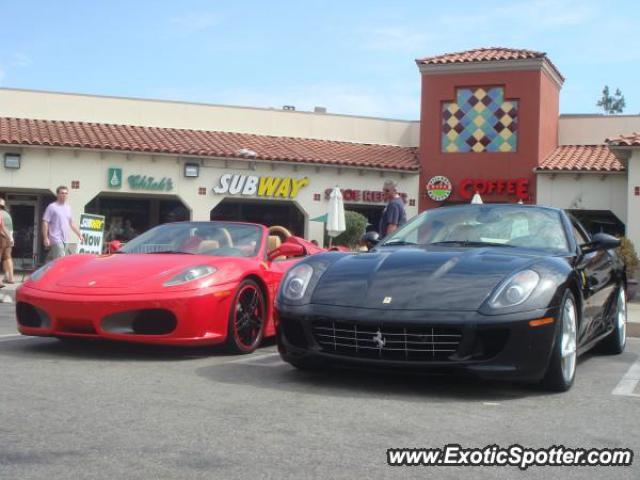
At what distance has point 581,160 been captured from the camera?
23.8 metres

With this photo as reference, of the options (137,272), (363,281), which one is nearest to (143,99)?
(137,272)

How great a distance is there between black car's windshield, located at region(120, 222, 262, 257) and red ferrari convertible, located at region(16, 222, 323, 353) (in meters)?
0.01

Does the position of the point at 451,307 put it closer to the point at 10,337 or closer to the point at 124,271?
the point at 124,271

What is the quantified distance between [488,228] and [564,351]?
1237mm

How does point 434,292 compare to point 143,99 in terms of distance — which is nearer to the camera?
point 434,292

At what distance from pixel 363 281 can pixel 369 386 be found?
627 mm

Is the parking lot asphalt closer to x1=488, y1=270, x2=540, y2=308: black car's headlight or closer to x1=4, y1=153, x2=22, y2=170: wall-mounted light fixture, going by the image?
x1=488, y1=270, x2=540, y2=308: black car's headlight

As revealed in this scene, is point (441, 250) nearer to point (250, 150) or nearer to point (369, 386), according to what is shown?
point (369, 386)

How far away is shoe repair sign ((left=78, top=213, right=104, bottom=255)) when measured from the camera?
603 inches

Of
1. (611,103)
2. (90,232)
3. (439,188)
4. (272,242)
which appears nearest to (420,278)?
(272,242)

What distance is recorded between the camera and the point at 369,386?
5.07m

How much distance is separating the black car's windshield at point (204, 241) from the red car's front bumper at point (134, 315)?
958 mm

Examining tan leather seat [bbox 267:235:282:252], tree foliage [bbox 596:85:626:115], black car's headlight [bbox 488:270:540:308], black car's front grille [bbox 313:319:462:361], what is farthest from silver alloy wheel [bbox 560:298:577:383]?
tree foliage [bbox 596:85:626:115]

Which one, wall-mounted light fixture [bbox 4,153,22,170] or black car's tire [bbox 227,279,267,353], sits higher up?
wall-mounted light fixture [bbox 4,153,22,170]
